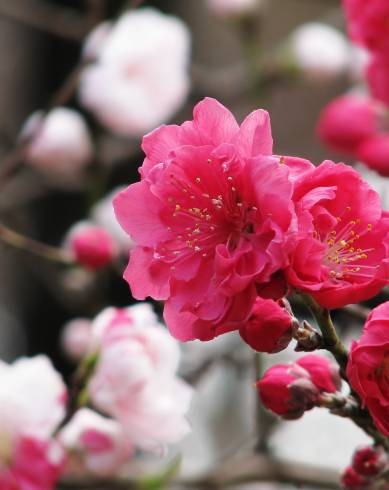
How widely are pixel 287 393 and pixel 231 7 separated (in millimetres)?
776

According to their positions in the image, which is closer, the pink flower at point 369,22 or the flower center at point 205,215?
the flower center at point 205,215

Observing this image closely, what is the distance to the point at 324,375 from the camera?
0.36m

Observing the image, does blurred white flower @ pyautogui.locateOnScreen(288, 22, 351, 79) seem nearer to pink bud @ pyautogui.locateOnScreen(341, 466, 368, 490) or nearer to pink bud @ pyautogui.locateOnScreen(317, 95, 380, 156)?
pink bud @ pyautogui.locateOnScreen(317, 95, 380, 156)

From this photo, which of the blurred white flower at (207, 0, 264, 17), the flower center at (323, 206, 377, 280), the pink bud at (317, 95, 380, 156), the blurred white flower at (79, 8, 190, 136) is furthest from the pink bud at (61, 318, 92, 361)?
the flower center at (323, 206, 377, 280)

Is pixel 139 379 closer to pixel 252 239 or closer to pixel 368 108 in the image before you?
pixel 252 239

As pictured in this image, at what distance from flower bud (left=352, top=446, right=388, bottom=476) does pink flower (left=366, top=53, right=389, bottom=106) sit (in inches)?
10.9

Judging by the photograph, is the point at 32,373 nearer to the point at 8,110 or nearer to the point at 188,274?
the point at 188,274

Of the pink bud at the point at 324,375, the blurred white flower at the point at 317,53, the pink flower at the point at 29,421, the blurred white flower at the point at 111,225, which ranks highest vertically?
the pink bud at the point at 324,375

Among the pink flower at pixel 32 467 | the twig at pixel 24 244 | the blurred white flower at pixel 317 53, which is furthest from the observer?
the blurred white flower at pixel 317 53

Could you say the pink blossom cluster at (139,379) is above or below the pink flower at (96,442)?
above

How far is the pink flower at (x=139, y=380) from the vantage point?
1.55 feet

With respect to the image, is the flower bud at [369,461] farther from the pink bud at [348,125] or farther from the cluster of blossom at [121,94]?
the cluster of blossom at [121,94]

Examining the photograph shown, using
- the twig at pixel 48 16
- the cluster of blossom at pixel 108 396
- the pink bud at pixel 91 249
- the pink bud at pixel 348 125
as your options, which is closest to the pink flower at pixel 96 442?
the cluster of blossom at pixel 108 396

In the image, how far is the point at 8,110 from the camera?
1.54 meters
